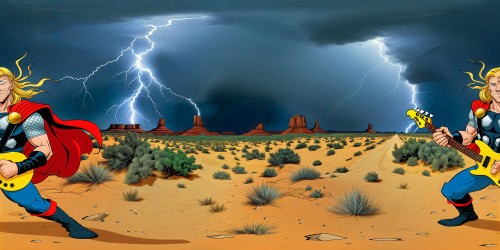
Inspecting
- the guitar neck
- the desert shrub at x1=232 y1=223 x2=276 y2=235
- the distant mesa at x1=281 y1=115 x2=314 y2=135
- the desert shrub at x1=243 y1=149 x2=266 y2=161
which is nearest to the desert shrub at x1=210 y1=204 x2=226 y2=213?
the desert shrub at x1=232 y1=223 x2=276 y2=235

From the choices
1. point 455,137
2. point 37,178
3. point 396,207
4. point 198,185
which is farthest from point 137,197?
point 455,137

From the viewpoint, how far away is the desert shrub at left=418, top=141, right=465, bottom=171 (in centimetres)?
1785

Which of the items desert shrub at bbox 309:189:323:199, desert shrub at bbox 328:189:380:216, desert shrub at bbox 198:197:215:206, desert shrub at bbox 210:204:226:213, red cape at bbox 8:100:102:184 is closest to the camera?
red cape at bbox 8:100:102:184

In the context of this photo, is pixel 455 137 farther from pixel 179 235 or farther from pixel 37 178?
pixel 37 178

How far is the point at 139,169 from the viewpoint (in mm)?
16578

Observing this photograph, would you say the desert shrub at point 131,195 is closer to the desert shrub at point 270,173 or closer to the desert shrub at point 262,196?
the desert shrub at point 262,196

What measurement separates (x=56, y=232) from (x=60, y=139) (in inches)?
87.4

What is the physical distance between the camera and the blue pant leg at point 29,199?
31.0 feet

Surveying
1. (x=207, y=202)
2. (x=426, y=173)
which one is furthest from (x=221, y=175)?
(x=426, y=173)

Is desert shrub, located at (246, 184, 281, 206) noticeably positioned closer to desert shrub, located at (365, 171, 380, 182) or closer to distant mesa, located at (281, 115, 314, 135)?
desert shrub, located at (365, 171, 380, 182)

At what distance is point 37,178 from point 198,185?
7.16 m

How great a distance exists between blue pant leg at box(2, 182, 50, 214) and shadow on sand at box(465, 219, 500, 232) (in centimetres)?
824

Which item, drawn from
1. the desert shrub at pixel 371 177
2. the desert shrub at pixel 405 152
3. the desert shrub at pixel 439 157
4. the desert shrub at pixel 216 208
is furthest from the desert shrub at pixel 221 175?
the desert shrub at pixel 439 157

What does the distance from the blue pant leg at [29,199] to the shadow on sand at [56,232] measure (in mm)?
1198
